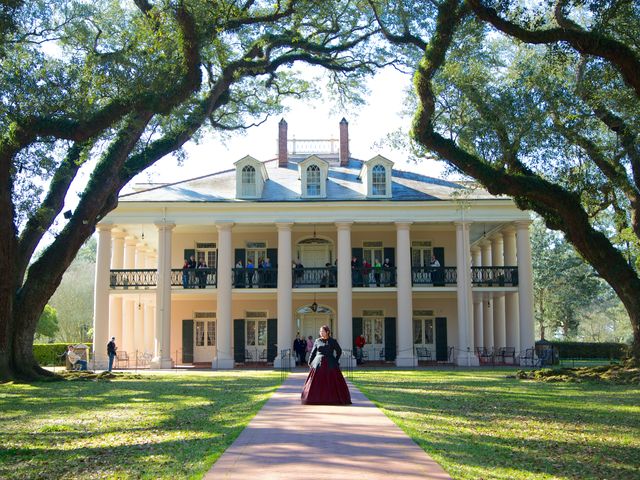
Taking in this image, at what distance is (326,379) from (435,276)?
20524 millimetres

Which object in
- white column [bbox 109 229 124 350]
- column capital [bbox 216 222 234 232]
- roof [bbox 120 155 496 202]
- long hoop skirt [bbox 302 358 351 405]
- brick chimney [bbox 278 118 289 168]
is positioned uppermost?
brick chimney [bbox 278 118 289 168]

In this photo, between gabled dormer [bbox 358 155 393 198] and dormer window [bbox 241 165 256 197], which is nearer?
gabled dormer [bbox 358 155 393 198]

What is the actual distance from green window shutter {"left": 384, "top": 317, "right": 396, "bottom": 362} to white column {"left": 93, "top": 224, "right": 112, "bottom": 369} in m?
13.1

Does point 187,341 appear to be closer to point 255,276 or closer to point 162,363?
point 162,363

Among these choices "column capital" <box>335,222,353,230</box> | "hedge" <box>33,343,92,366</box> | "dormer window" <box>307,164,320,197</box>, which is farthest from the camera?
"hedge" <box>33,343,92,366</box>

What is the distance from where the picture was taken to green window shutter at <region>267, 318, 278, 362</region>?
34.3 metres

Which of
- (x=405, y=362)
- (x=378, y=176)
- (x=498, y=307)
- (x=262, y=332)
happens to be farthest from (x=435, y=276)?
(x=262, y=332)

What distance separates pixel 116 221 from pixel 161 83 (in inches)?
583

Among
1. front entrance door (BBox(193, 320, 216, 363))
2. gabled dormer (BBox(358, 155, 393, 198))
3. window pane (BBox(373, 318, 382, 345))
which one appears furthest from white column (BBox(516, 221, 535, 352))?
front entrance door (BBox(193, 320, 216, 363))

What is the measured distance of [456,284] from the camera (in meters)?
33.4

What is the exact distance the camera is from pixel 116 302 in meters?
34.5

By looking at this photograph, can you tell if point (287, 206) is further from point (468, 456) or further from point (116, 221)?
point (468, 456)

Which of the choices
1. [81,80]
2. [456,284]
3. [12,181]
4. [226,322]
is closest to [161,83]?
[81,80]

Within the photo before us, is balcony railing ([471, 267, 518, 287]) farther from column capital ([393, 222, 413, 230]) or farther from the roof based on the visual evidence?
column capital ([393, 222, 413, 230])
